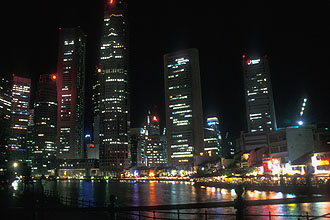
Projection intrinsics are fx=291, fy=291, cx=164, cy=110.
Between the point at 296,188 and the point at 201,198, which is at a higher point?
the point at 296,188

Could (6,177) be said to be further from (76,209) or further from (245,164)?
(245,164)

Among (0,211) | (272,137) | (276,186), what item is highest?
(272,137)

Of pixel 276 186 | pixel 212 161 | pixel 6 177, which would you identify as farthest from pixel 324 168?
pixel 212 161

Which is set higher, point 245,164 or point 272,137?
point 272,137

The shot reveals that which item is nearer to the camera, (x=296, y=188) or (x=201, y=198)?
(x=296, y=188)

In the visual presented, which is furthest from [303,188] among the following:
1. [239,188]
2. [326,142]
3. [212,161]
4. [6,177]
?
[212,161]

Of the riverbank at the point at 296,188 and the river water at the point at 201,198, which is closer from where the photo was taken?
the river water at the point at 201,198

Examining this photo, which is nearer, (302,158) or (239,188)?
(239,188)

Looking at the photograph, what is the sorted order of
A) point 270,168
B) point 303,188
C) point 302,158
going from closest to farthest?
point 303,188, point 302,158, point 270,168

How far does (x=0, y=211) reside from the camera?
8.86 meters

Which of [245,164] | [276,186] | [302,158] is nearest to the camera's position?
[276,186]

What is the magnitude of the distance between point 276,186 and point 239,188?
53431mm

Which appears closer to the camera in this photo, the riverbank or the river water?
the river water

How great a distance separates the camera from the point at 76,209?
8.04 metres
